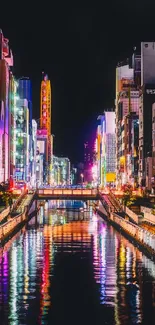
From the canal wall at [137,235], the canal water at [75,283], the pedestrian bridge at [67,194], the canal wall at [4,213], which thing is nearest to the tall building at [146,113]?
the pedestrian bridge at [67,194]

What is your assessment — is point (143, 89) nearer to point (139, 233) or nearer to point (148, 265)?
point (139, 233)

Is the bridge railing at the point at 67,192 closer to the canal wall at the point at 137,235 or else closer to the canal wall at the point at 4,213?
the canal wall at the point at 137,235

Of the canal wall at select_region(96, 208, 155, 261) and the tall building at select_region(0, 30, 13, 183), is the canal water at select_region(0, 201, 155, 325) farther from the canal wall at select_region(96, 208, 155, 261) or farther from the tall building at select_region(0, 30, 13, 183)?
the tall building at select_region(0, 30, 13, 183)

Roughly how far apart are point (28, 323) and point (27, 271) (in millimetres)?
17186

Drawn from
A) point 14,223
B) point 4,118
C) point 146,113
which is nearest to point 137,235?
point 14,223

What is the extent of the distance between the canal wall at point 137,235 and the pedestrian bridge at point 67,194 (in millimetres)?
25011

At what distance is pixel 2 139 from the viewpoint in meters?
161

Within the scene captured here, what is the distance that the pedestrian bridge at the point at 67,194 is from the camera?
122250mm

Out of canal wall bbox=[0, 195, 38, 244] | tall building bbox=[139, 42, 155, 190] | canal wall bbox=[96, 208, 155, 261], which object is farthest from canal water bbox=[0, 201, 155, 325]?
tall building bbox=[139, 42, 155, 190]

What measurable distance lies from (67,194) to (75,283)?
8209 cm

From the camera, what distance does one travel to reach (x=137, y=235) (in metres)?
65.6

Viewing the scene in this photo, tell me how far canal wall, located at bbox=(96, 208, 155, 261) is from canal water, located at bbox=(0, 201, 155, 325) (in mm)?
703

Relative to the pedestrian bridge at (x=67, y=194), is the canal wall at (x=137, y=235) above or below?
below

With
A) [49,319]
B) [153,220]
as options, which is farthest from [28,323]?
[153,220]
